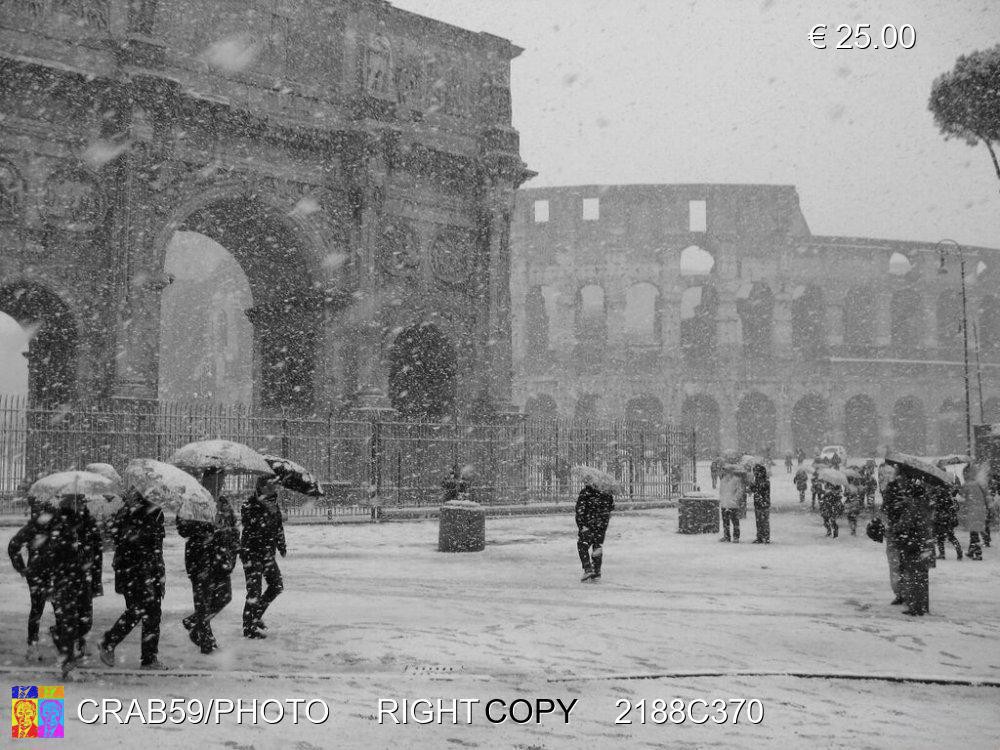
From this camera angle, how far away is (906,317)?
4741 centimetres

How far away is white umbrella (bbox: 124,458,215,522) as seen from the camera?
5.34 m

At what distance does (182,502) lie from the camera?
5375 millimetres

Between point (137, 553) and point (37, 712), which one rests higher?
point (137, 553)

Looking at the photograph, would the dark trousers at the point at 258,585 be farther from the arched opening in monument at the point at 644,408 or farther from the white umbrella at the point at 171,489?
the arched opening in monument at the point at 644,408

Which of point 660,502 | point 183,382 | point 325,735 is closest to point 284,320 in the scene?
point 660,502

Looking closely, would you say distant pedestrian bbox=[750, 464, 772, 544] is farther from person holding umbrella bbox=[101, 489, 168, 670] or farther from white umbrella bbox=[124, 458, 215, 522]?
person holding umbrella bbox=[101, 489, 168, 670]

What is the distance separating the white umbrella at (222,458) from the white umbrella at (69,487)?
0.85 metres

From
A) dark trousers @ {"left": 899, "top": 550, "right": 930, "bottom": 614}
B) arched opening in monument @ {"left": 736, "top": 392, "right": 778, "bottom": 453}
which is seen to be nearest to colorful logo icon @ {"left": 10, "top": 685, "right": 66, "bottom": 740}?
dark trousers @ {"left": 899, "top": 550, "right": 930, "bottom": 614}

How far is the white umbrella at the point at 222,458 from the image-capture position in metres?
6.55

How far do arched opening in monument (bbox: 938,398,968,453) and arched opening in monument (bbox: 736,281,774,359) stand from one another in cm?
921

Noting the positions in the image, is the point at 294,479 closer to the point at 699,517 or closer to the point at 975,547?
the point at 975,547

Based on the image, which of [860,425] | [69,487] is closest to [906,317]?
[860,425]

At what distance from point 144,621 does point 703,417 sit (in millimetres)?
40633

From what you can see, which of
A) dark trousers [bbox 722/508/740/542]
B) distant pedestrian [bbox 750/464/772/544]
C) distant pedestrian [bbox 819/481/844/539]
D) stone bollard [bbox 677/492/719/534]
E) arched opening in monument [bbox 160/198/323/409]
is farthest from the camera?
arched opening in monument [bbox 160/198/323/409]
